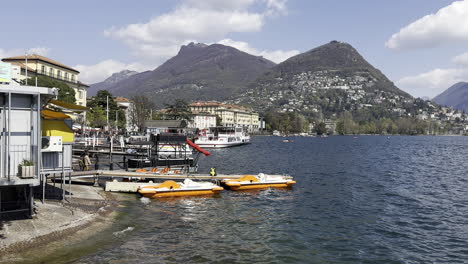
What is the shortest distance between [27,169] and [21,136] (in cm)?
189

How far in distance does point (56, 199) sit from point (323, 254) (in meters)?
16.9

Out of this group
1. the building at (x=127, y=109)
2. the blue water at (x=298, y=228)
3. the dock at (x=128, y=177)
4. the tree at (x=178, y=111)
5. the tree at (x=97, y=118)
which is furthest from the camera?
the tree at (x=178, y=111)

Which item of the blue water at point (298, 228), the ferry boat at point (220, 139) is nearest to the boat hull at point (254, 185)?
the blue water at point (298, 228)

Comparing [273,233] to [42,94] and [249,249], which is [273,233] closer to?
[249,249]

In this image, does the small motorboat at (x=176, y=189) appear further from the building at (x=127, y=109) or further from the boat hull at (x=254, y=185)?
the building at (x=127, y=109)

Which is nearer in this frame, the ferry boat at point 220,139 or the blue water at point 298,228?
the blue water at point 298,228

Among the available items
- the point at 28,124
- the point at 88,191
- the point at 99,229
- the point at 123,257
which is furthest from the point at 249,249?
the point at 88,191

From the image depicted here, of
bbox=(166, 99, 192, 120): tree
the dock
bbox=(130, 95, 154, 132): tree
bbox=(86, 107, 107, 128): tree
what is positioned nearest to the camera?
the dock

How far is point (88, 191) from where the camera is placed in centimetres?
2819

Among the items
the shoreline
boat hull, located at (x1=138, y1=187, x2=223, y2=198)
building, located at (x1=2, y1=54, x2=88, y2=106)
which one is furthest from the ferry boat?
the shoreline

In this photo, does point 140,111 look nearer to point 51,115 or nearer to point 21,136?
point 51,115

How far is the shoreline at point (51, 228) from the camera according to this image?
51.2 ft

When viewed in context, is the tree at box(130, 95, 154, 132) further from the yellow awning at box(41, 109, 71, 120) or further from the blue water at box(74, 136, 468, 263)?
the yellow awning at box(41, 109, 71, 120)

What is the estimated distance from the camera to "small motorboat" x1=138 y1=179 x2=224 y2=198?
3045cm
